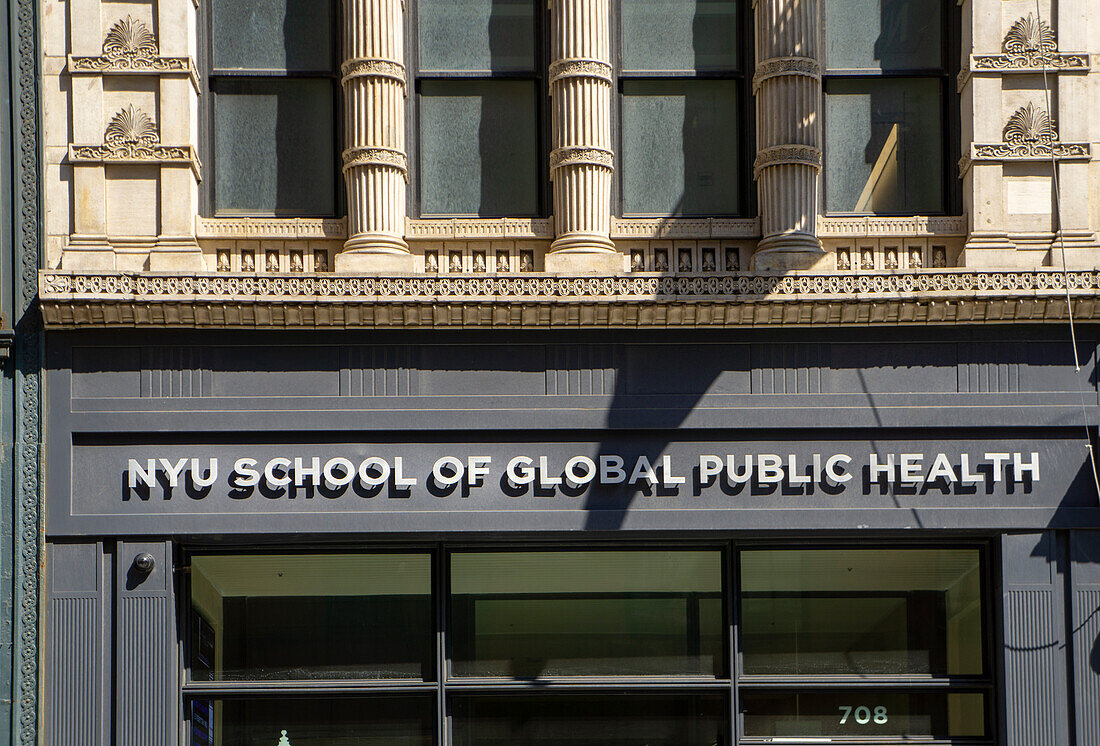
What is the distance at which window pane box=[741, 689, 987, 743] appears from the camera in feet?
31.4

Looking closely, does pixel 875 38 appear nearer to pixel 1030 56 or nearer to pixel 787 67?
pixel 787 67

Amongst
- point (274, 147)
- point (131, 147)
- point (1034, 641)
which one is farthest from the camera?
point (274, 147)

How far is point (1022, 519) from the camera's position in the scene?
30.8 ft

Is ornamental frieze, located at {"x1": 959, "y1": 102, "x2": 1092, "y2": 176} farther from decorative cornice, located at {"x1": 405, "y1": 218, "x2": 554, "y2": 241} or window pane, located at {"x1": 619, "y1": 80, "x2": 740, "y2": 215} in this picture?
decorative cornice, located at {"x1": 405, "y1": 218, "x2": 554, "y2": 241}

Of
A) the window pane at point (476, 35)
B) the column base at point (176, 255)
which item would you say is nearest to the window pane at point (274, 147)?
the column base at point (176, 255)

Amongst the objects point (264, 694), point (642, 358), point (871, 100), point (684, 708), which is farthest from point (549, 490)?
point (871, 100)

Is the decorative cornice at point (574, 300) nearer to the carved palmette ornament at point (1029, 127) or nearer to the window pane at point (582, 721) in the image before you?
the carved palmette ornament at point (1029, 127)

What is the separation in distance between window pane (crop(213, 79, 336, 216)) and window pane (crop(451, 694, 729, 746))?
177 inches

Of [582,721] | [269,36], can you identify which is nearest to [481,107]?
[269,36]

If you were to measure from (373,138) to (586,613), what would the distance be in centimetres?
436

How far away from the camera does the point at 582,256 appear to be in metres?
9.70

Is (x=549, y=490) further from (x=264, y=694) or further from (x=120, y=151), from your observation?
(x=120, y=151)

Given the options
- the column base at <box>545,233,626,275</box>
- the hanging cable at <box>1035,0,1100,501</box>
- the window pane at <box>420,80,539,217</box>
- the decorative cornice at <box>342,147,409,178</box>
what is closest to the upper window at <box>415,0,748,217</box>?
the window pane at <box>420,80,539,217</box>

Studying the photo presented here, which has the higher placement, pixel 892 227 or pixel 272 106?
pixel 272 106
